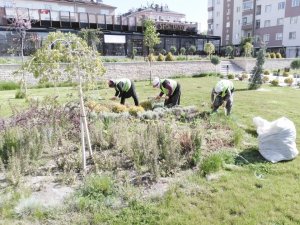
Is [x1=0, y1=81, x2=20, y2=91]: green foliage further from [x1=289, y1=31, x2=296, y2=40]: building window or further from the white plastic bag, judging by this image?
[x1=289, y1=31, x2=296, y2=40]: building window

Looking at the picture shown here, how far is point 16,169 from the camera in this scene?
4.94 m

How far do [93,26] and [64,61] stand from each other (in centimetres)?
3146

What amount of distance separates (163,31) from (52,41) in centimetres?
3648

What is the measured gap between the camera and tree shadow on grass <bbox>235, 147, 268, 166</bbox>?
5.79m

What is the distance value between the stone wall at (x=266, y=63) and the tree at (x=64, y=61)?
28781 mm

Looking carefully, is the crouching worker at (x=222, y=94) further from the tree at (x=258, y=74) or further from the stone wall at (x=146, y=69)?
the stone wall at (x=146, y=69)

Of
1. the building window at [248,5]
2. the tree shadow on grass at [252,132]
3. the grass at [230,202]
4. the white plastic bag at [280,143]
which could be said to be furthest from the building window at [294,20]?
the grass at [230,202]

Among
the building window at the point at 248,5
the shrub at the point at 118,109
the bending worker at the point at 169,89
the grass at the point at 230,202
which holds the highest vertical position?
the building window at the point at 248,5

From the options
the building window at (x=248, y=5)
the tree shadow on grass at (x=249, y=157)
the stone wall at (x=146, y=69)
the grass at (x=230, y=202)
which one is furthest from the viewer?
the building window at (x=248, y=5)

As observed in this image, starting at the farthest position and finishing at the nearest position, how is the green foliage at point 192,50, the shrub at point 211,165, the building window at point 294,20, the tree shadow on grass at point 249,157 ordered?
the building window at point 294,20 < the green foliage at point 192,50 < the tree shadow on grass at point 249,157 < the shrub at point 211,165

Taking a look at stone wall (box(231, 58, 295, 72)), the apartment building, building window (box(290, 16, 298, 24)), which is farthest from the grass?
building window (box(290, 16, 298, 24))

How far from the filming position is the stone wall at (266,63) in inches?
1251

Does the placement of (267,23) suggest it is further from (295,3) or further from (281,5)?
(295,3)

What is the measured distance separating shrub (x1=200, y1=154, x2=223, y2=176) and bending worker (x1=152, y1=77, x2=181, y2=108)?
4.66 meters
